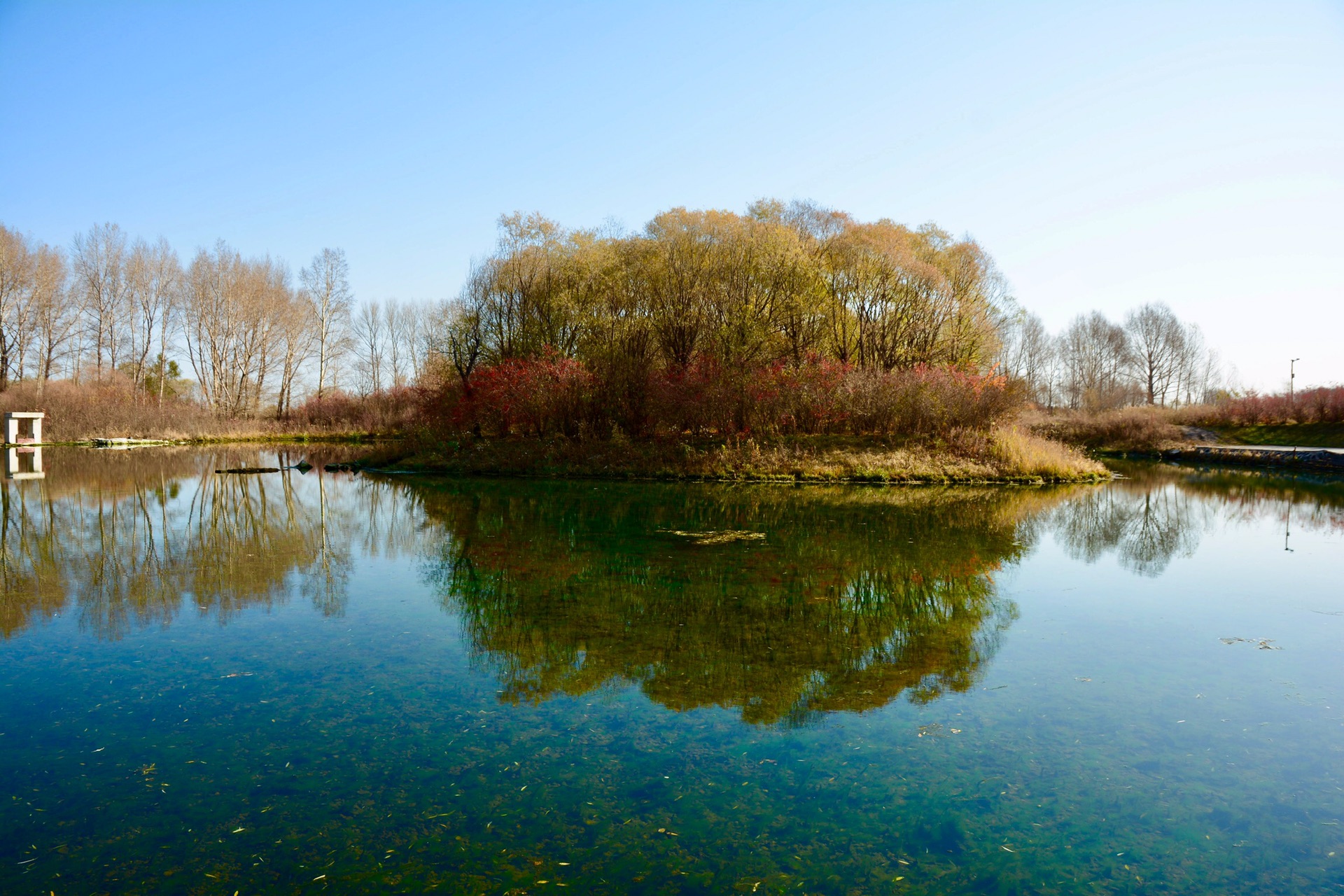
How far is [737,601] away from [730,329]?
21.8 metres

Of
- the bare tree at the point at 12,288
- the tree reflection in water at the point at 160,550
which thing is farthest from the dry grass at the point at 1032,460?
the bare tree at the point at 12,288

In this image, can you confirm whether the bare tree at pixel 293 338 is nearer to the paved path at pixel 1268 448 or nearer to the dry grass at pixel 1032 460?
the dry grass at pixel 1032 460

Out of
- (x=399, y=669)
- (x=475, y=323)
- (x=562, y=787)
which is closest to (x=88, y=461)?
(x=475, y=323)

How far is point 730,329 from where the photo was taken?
2897 cm

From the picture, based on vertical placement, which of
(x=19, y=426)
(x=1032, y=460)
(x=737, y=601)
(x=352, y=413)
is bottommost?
(x=737, y=601)

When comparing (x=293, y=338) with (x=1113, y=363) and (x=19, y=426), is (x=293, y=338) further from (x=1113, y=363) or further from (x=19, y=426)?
(x=1113, y=363)

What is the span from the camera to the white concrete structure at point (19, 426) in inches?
1516


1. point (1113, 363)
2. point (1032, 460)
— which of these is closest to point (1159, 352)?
point (1113, 363)

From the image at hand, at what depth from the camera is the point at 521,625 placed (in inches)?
287

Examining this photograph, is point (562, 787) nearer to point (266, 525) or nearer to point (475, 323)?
point (266, 525)

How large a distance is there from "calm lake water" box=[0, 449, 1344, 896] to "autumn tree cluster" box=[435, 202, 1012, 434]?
43.9 feet

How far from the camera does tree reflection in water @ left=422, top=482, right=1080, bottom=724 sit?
5.87 m

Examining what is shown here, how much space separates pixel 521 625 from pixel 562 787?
3.24 m

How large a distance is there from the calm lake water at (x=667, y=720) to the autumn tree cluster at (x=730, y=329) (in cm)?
1337
